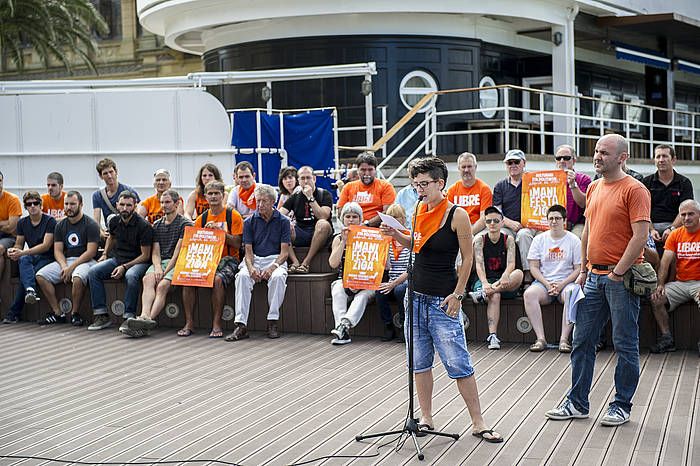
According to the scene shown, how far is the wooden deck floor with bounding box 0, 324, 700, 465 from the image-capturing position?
20.3ft

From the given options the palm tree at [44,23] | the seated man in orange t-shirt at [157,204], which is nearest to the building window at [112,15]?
the palm tree at [44,23]

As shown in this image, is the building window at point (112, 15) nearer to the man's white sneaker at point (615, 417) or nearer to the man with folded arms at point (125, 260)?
the man with folded arms at point (125, 260)

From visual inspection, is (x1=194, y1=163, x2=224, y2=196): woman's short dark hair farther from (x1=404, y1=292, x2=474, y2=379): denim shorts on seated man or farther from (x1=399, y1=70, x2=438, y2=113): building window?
(x1=399, y1=70, x2=438, y2=113): building window

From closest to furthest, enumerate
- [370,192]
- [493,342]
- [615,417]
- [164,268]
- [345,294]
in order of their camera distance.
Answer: [615,417] < [493,342] < [345,294] < [370,192] < [164,268]

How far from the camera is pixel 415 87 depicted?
1928 centimetres

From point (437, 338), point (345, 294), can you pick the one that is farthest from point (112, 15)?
point (437, 338)

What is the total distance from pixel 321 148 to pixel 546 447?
9.53 meters

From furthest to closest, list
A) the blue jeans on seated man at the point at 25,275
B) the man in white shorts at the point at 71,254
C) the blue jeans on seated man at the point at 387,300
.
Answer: the blue jeans on seated man at the point at 25,275, the man in white shorts at the point at 71,254, the blue jeans on seated man at the point at 387,300

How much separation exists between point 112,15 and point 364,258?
107 feet

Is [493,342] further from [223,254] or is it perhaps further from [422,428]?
[223,254]

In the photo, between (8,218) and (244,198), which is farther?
(8,218)

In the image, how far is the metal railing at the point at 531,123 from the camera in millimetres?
16875

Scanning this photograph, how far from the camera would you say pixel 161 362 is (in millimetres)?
9625

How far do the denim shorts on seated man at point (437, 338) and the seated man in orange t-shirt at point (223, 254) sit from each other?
5062mm
